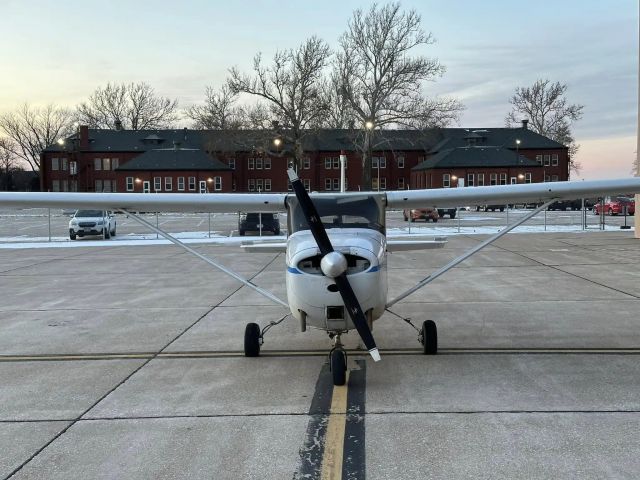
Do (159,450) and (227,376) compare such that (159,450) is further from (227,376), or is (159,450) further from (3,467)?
(227,376)

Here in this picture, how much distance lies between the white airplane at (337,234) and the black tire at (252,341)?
1cm

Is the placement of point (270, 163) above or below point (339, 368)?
above

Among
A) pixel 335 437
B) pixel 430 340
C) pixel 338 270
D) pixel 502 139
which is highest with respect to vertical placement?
pixel 502 139

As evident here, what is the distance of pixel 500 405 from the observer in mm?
5414

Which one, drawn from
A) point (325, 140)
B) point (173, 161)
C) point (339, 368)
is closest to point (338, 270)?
point (339, 368)

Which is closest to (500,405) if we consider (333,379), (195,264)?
(333,379)

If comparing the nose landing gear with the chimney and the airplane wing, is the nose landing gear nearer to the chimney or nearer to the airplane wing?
the airplane wing

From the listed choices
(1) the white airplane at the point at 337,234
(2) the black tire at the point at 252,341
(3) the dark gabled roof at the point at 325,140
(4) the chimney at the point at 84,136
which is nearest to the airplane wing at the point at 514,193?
(1) the white airplane at the point at 337,234

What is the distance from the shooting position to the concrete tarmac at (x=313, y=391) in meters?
4.34

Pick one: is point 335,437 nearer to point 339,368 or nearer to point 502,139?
point 339,368

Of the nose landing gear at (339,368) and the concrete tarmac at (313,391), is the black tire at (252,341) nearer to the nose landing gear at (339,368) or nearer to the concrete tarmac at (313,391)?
the concrete tarmac at (313,391)

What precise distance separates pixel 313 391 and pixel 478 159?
74922 mm

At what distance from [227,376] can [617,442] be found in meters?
3.83

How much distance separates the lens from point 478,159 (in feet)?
253
